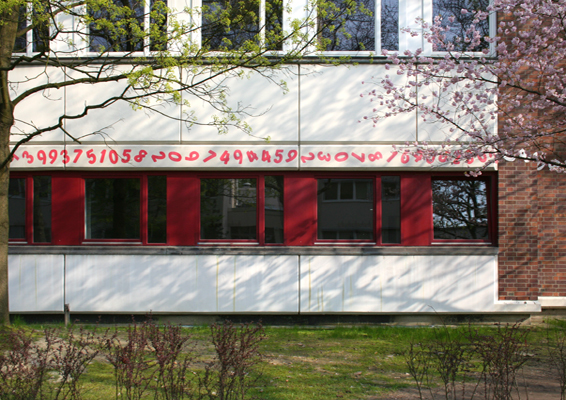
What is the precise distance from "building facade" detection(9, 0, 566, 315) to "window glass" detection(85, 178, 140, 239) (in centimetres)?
7

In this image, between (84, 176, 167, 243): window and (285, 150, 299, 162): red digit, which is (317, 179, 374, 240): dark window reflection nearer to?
(285, 150, 299, 162): red digit

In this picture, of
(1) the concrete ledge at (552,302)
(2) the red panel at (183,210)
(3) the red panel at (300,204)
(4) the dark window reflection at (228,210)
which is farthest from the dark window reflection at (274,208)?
(1) the concrete ledge at (552,302)

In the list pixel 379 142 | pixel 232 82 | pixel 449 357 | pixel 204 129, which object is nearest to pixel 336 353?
pixel 449 357

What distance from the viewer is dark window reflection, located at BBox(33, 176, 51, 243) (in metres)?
8.82

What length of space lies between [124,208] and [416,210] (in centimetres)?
553

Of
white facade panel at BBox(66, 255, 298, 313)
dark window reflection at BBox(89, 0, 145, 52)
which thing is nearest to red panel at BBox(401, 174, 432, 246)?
white facade panel at BBox(66, 255, 298, 313)

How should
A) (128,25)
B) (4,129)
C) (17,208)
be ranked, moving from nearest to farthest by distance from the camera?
1. (4,129)
2. (128,25)
3. (17,208)

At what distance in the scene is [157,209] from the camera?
28.8ft

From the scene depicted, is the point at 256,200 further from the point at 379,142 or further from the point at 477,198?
the point at 477,198

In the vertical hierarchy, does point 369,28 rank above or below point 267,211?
above

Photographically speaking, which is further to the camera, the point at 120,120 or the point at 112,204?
the point at 112,204

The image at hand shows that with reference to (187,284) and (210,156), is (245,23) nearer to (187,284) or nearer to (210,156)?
(210,156)

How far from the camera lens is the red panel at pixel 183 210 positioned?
866 cm

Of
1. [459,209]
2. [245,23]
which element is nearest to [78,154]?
[245,23]
